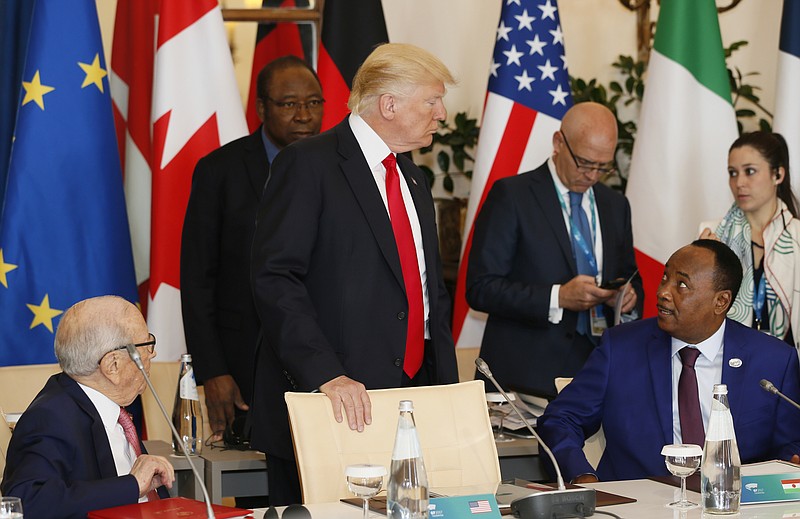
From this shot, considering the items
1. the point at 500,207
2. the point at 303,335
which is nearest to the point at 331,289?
the point at 303,335

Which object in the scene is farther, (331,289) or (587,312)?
(587,312)

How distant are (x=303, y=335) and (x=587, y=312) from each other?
1.76 meters

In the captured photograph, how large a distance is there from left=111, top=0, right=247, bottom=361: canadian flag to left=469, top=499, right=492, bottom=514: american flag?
2658 mm

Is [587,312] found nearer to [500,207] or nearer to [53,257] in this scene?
[500,207]

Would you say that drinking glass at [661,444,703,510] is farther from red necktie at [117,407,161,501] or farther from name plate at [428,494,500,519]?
red necktie at [117,407,161,501]

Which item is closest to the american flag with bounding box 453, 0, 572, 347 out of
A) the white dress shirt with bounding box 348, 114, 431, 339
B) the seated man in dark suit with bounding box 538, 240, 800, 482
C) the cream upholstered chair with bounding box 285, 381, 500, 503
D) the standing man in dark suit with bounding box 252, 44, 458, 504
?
the seated man in dark suit with bounding box 538, 240, 800, 482

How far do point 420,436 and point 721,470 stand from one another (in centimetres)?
71

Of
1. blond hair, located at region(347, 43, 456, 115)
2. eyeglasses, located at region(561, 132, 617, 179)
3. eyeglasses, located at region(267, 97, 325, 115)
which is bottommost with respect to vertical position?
eyeglasses, located at region(561, 132, 617, 179)

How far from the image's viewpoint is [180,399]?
Result: 12.3 ft

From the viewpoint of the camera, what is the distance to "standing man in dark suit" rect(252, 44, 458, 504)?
2.94 m

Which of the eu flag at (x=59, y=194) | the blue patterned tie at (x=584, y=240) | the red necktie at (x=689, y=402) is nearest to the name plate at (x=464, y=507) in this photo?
the red necktie at (x=689, y=402)

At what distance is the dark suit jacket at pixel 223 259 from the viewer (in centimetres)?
394

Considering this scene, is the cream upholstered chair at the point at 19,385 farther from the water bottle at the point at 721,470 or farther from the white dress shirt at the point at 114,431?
the water bottle at the point at 721,470

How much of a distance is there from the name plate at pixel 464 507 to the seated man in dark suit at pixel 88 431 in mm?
576
